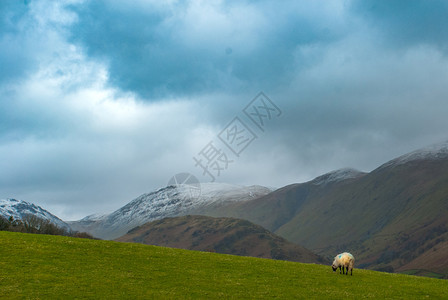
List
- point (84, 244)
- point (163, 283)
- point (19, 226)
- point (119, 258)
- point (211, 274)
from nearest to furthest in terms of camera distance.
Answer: point (163, 283) → point (211, 274) → point (119, 258) → point (84, 244) → point (19, 226)

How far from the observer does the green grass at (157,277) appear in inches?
1178

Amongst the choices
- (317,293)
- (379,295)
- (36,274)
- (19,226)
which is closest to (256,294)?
(317,293)

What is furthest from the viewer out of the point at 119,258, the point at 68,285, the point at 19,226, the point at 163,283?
the point at 19,226

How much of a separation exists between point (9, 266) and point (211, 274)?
1669cm

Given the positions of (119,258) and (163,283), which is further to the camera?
(119,258)

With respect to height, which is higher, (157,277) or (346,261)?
(157,277)

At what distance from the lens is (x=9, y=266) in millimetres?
33875

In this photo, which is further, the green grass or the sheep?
the sheep

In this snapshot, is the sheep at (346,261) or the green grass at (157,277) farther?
the sheep at (346,261)

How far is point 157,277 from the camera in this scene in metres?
34.1

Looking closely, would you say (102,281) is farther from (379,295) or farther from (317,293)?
(379,295)

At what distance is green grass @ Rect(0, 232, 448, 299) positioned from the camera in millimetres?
29922

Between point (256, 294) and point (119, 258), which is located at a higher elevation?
point (119, 258)

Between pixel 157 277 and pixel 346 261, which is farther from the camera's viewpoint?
pixel 346 261
